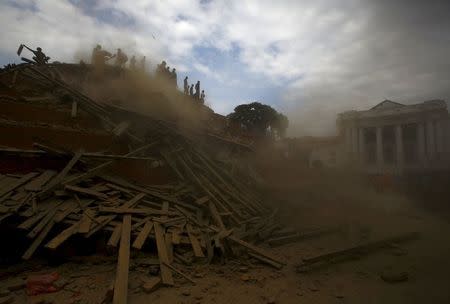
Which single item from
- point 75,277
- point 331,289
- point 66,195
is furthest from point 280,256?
point 66,195

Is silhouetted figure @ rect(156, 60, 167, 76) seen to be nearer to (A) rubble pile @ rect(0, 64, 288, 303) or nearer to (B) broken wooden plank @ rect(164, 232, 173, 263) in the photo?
(A) rubble pile @ rect(0, 64, 288, 303)

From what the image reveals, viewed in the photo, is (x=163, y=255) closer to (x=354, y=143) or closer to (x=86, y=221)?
Answer: (x=86, y=221)

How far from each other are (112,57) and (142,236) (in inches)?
662

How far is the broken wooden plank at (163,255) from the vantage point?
5743 millimetres

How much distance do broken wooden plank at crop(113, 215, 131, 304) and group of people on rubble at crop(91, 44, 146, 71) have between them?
15409mm

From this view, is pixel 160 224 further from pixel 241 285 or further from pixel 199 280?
pixel 241 285

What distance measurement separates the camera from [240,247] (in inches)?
304

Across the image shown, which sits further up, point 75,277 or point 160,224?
point 160,224

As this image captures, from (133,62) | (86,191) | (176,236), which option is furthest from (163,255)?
(133,62)

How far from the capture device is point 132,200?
27.1 feet

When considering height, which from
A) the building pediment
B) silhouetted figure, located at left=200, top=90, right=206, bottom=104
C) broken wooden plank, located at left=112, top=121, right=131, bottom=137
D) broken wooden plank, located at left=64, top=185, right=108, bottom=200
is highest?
the building pediment

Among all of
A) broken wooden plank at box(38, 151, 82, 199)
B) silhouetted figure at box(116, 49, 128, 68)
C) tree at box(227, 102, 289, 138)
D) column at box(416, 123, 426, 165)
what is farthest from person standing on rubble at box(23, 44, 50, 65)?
column at box(416, 123, 426, 165)

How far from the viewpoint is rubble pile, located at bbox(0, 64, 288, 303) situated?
661 cm

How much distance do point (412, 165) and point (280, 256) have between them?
31837 mm
